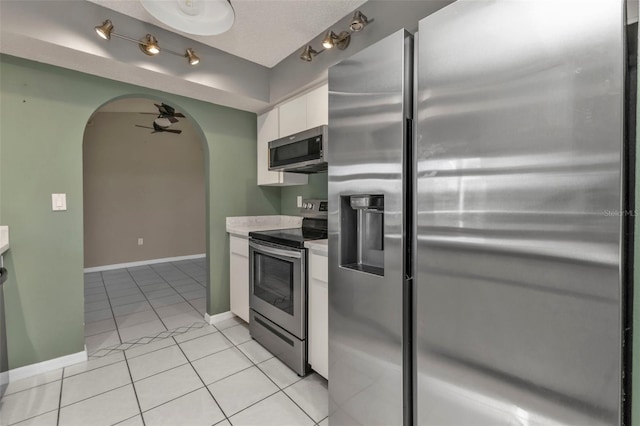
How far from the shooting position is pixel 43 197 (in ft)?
6.68

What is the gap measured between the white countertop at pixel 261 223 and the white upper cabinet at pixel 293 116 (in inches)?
37.4

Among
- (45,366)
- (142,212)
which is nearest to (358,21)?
(45,366)

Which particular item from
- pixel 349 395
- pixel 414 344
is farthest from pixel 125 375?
pixel 414 344

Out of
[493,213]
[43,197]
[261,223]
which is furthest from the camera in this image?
[261,223]

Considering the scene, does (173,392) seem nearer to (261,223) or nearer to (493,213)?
(261,223)

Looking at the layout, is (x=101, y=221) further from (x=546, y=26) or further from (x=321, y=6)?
(x=546, y=26)

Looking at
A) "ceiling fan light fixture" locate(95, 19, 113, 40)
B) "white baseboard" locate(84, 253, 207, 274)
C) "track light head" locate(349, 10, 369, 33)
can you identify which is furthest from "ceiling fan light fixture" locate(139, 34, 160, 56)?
"white baseboard" locate(84, 253, 207, 274)

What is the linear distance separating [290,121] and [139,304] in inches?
108

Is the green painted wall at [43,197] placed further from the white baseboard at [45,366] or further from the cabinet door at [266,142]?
the cabinet door at [266,142]

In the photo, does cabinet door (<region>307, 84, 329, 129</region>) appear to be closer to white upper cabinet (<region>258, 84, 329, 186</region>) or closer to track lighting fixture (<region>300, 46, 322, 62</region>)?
white upper cabinet (<region>258, 84, 329, 186</region>)

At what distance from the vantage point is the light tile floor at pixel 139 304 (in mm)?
2576

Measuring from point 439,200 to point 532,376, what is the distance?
0.55 metres

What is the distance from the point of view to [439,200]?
954 mm

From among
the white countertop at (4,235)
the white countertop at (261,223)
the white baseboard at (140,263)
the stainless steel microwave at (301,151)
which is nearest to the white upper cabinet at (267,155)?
the stainless steel microwave at (301,151)
